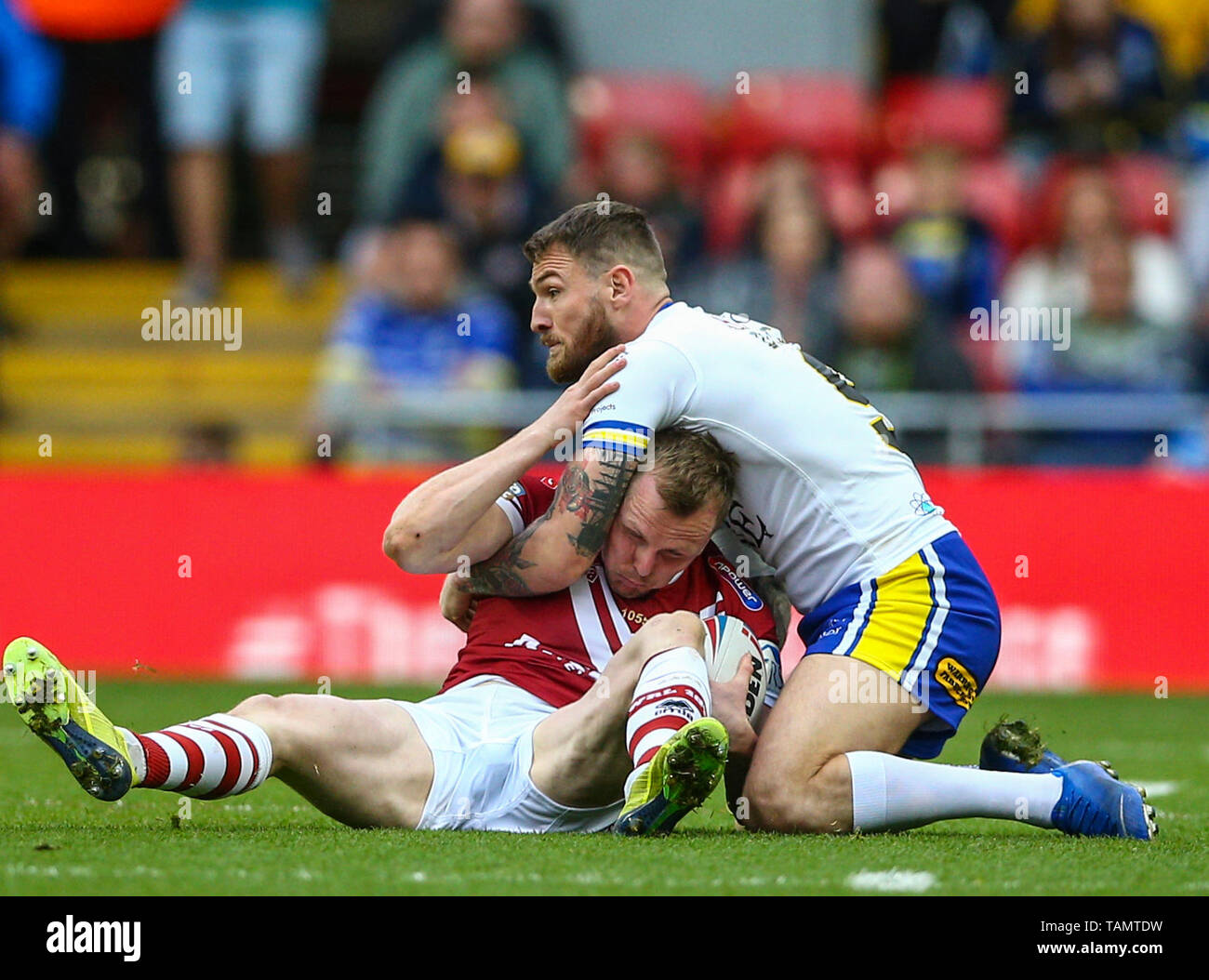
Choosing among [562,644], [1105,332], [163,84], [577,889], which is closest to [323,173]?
[163,84]

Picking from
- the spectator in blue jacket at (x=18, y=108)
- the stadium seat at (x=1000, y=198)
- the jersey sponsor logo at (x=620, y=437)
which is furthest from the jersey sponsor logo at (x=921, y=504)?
the spectator in blue jacket at (x=18, y=108)

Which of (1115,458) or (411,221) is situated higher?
(411,221)

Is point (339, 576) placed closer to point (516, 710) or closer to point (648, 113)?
point (648, 113)

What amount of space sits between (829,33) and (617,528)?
1059 cm

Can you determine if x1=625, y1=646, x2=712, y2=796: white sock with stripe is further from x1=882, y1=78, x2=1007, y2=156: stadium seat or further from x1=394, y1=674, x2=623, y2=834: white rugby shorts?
x1=882, y1=78, x2=1007, y2=156: stadium seat

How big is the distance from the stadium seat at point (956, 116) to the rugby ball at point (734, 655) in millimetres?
8706

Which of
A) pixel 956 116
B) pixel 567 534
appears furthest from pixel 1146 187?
pixel 567 534

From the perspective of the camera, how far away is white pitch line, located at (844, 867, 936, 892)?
4.34 m

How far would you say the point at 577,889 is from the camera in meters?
4.24

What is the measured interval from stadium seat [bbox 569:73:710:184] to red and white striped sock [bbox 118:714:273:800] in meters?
9.24

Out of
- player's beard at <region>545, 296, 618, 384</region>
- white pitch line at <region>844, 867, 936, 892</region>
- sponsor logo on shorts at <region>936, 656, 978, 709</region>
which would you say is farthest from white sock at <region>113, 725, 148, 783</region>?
sponsor logo on shorts at <region>936, 656, 978, 709</region>

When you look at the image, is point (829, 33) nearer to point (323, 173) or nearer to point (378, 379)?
point (323, 173)

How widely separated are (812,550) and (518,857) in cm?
147

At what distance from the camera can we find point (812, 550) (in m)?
5.72
